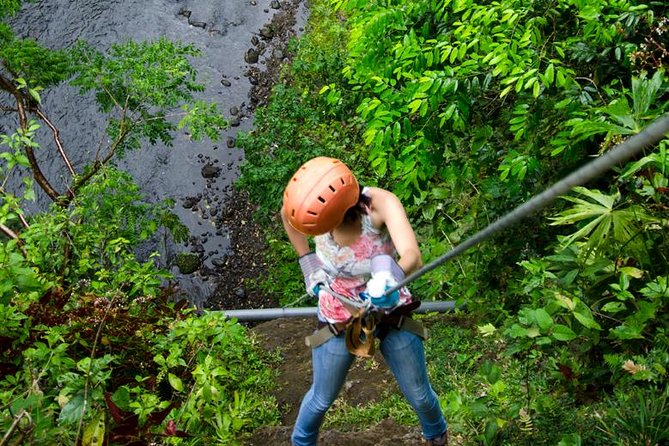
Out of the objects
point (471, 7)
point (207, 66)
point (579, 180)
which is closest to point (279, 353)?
point (471, 7)

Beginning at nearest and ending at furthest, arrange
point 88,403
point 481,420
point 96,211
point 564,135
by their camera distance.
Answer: point 88,403 < point 481,420 < point 564,135 < point 96,211

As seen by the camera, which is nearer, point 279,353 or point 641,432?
point 641,432

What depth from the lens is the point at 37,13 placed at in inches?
420

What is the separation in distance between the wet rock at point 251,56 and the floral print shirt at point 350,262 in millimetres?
7901

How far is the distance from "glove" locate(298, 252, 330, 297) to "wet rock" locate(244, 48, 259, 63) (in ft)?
25.6

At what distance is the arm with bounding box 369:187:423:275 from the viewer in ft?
9.11

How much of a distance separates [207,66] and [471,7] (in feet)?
22.3

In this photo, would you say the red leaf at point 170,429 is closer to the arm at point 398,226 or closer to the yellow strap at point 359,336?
the yellow strap at point 359,336

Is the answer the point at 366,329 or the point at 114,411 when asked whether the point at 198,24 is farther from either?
the point at 366,329

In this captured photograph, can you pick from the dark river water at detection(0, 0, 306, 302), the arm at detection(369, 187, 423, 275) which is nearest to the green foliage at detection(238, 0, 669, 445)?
the arm at detection(369, 187, 423, 275)

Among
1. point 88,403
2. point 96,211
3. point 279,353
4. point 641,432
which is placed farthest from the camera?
point 96,211

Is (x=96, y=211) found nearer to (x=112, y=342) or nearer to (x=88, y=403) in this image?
(x=112, y=342)

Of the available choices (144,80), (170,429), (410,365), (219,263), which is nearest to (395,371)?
(410,365)

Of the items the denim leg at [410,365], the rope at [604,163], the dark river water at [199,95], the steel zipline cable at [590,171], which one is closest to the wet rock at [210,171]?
the dark river water at [199,95]
